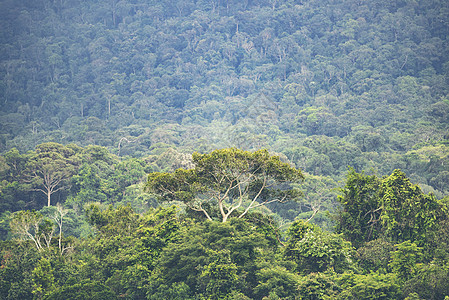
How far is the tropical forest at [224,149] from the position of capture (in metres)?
19.7

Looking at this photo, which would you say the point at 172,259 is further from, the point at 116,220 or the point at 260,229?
the point at 116,220

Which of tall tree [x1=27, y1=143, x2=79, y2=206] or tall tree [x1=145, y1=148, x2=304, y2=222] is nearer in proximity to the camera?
tall tree [x1=145, y1=148, x2=304, y2=222]

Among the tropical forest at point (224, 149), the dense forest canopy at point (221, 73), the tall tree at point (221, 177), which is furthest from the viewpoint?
the dense forest canopy at point (221, 73)

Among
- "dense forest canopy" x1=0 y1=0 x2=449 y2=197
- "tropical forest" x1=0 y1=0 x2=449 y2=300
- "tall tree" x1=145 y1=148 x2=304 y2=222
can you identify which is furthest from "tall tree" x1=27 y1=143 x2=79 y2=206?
"tall tree" x1=145 y1=148 x2=304 y2=222

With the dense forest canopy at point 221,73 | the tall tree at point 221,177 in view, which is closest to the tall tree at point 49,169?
the dense forest canopy at point 221,73

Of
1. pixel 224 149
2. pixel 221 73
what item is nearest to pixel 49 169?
pixel 224 149

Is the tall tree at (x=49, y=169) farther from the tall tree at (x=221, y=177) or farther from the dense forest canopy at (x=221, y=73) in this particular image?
the tall tree at (x=221, y=177)

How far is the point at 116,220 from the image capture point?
26281 mm

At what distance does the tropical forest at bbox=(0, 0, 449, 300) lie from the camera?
19.7 meters

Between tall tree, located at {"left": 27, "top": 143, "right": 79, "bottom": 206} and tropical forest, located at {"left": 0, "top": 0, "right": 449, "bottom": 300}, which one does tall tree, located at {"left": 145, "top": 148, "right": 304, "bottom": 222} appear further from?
tall tree, located at {"left": 27, "top": 143, "right": 79, "bottom": 206}

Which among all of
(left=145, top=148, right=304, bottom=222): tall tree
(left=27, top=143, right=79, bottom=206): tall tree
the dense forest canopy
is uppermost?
(left=145, top=148, right=304, bottom=222): tall tree

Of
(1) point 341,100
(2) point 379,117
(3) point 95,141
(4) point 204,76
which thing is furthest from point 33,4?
(2) point 379,117

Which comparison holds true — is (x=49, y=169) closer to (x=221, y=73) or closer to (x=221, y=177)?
(x=221, y=177)

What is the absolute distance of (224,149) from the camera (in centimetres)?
2180
